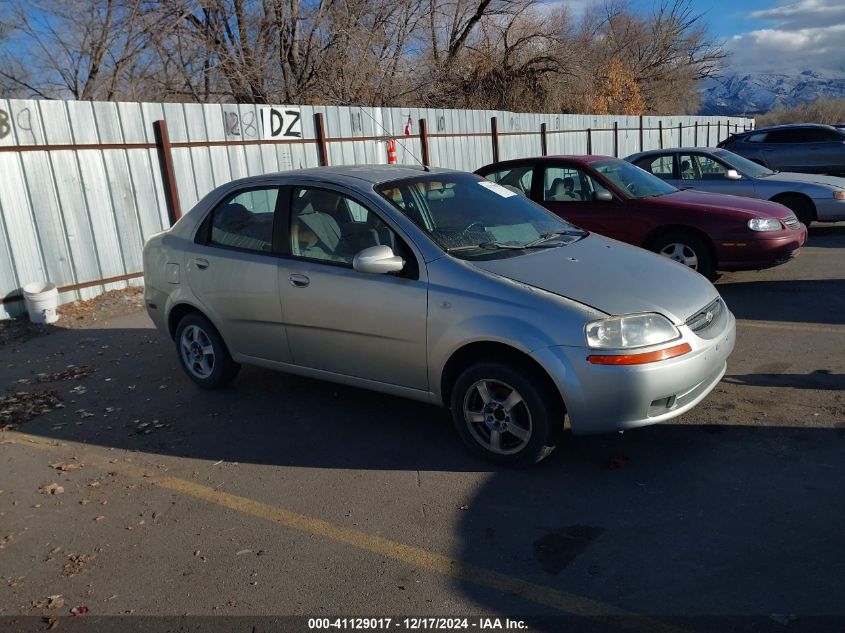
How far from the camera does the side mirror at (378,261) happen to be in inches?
159

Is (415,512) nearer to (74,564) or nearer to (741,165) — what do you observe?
(74,564)

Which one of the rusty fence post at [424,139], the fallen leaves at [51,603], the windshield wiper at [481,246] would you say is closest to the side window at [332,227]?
the windshield wiper at [481,246]

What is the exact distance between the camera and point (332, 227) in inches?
184

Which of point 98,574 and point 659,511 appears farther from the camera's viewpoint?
point 659,511

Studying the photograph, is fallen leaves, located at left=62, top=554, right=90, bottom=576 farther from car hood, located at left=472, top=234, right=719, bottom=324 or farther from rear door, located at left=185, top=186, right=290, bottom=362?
car hood, located at left=472, top=234, right=719, bottom=324

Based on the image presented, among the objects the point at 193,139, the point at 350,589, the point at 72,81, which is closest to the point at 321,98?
the point at 72,81

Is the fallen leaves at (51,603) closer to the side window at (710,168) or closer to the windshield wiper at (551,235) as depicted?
the windshield wiper at (551,235)

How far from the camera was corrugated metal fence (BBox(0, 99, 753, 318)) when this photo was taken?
7.86 metres

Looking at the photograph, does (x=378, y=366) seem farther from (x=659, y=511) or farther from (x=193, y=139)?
(x=193, y=139)

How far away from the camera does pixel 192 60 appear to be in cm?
1709

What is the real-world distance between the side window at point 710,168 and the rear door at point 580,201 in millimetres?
3070

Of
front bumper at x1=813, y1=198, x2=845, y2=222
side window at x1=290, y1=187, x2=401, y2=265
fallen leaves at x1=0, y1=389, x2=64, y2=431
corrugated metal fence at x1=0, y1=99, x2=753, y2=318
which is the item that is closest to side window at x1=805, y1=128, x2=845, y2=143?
front bumper at x1=813, y1=198, x2=845, y2=222

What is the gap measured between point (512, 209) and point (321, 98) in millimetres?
14813

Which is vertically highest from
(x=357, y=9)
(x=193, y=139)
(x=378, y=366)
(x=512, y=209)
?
(x=357, y=9)
